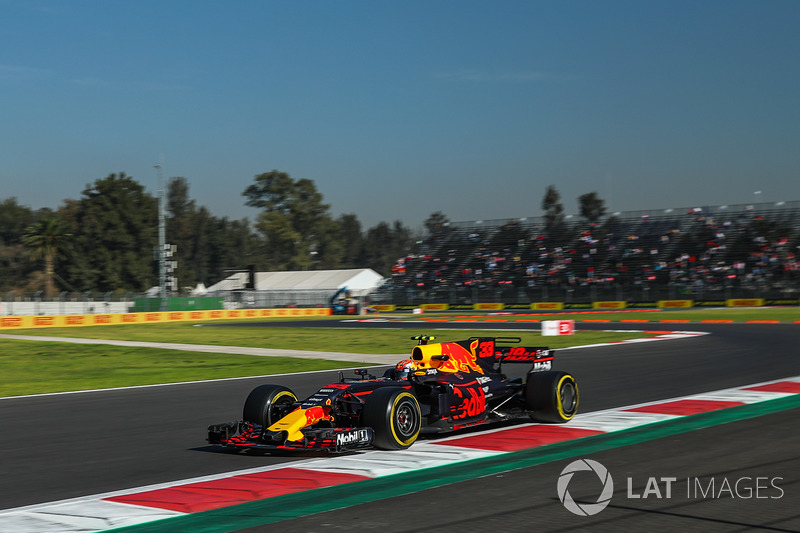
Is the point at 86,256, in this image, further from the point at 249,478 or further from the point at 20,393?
the point at 249,478

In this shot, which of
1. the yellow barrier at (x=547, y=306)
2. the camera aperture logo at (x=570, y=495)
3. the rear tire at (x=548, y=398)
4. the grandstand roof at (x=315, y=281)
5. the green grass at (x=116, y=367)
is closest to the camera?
the camera aperture logo at (x=570, y=495)

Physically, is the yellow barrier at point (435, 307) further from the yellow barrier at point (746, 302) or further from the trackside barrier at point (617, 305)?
the yellow barrier at point (746, 302)

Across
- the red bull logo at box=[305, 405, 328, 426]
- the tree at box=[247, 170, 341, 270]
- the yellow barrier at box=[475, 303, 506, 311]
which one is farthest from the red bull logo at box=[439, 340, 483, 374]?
the tree at box=[247, 170, 341, 270]

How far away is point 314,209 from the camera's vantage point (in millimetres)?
132500

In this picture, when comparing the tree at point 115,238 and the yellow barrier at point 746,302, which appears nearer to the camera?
the yellow barrier at point 746,302

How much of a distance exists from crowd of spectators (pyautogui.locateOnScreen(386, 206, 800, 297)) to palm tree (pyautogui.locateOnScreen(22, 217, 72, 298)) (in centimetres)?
3982

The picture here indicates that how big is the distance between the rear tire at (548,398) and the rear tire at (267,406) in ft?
10.0

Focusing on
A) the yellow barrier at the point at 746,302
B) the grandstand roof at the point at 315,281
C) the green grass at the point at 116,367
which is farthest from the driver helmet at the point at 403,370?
the grandstand roof at the point at 315,281

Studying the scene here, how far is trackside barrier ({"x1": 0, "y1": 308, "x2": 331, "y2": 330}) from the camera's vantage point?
5203cm

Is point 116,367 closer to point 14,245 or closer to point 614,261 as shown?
point 614,261

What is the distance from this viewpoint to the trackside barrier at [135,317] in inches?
2048

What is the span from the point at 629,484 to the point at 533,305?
5901 centimetres

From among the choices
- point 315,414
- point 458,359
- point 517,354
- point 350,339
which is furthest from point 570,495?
point 350,339

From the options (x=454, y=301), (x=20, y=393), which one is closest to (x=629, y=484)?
(x=20, y=393)
